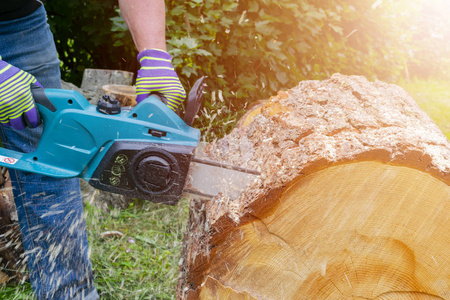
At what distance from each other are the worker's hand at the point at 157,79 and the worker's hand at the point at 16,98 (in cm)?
38

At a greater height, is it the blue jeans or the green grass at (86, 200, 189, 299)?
the blue jeans

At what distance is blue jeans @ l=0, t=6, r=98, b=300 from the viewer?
1.52 meters

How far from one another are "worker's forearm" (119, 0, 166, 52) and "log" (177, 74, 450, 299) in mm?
626

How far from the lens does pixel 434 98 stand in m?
5.11

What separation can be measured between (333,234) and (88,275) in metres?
1.28

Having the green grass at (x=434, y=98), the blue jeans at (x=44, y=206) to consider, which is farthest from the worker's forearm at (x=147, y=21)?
the green grass at (x=434, y=98)

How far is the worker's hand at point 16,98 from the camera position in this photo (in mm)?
1314

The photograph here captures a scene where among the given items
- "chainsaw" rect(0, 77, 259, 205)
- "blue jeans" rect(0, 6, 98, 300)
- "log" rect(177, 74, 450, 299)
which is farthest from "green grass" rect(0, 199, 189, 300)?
"chainsaw" rect(0, 77, 259, 205)

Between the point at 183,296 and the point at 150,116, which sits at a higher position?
the point at 150,116

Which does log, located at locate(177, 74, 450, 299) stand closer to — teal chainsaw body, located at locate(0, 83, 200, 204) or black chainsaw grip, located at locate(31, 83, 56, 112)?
teal chainsaw body, located at locate(0, 83, 200, 204)

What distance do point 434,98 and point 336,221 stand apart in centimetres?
464

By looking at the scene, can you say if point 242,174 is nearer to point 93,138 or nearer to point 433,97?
point 93,138

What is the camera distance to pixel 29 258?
5.65ft

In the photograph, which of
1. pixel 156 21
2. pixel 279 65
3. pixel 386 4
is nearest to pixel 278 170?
pixel 156 21
